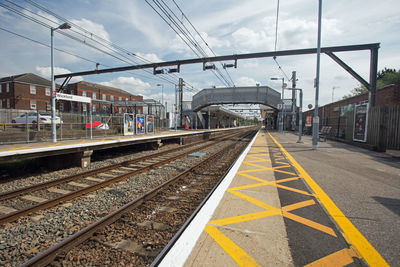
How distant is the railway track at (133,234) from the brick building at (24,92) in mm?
45684

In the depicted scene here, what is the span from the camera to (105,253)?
285cm

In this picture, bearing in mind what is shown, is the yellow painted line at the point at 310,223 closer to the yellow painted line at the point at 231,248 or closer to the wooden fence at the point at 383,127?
the yellow painted line at the point at 231,248

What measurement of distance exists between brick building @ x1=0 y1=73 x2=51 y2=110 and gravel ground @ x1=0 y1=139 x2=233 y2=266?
145 ft

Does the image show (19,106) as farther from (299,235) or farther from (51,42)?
(299,235)

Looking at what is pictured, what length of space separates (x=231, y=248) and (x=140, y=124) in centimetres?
1711

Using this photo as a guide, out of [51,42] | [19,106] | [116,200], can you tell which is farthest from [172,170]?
[19,106]

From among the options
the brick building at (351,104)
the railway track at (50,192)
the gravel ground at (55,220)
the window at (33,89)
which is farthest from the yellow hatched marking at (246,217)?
the window at (33,89)

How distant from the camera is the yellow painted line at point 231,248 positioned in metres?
2.23

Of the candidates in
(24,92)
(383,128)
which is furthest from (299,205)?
(24,92)

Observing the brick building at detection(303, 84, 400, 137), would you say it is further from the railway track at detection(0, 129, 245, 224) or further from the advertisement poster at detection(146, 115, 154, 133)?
the railway track at detection(0, 129, 245, 224)

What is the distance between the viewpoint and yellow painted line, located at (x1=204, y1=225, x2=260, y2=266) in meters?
2.23

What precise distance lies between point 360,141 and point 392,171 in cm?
787

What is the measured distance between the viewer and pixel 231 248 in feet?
8.12

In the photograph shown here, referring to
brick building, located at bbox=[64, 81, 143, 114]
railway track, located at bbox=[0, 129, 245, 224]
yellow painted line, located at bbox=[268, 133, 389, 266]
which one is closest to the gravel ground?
railway track, located at bbox=[0, 129, 245, 224]
